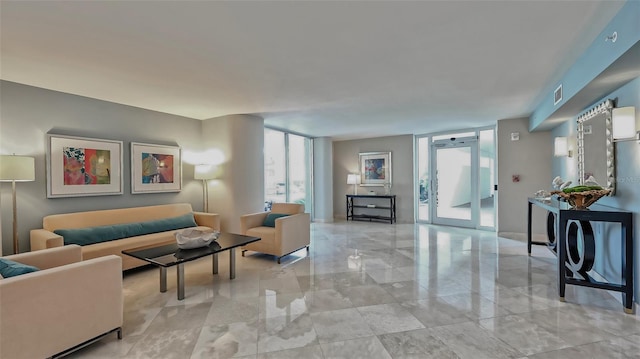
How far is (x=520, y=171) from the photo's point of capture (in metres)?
5.57

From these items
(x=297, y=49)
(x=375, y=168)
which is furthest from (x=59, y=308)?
(x=375, y=168)

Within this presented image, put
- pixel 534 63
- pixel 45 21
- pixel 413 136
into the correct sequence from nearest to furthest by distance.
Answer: pixel 45 21 < pixel 534 63 < pixel 413 136

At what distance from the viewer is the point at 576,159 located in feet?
13.0

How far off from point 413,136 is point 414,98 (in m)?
3.55

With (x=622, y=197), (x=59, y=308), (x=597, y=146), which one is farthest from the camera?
(x=597, y=146)

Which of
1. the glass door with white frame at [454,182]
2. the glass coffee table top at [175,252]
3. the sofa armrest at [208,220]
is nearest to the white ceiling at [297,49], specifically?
the sofa armrest at [208,220]

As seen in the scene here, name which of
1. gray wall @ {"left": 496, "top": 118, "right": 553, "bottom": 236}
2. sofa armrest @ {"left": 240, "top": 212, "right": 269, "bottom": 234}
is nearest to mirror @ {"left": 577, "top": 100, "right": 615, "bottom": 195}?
gray wall @ {"left": 496, "top": 118, "right": 553, "bottom": 236}

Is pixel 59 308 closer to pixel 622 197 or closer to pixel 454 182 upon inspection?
pixel 622 197

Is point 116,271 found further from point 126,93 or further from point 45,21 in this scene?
point 126,93

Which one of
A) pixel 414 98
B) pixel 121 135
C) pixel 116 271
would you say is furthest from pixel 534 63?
pixel 121 135

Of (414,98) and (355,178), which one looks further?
(355,178)

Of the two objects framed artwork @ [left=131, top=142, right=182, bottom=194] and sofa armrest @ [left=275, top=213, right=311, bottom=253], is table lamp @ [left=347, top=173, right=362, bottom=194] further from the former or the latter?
framed artwork @ [left=131, top=142, right=182, bottom=194]

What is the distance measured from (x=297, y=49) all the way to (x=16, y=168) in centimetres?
335

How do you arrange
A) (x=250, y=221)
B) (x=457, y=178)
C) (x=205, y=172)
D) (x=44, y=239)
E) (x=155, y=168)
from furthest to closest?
(x=457, y=178) → (x=205, y=172) → (x=155, y=168) → (x=250, y=221) → (x=44, y=239)
